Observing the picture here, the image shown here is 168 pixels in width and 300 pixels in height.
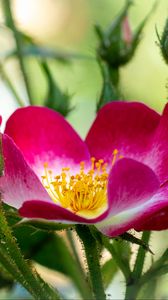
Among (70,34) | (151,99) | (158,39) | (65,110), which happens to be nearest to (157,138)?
(158,39)

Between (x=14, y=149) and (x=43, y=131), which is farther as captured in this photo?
(x=43, y=131)

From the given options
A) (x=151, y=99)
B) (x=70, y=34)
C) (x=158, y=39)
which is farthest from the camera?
(x=70, y=34)

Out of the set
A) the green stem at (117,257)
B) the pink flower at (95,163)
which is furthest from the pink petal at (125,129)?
the green stem at (117,257)

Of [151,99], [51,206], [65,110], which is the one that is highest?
[51,206]

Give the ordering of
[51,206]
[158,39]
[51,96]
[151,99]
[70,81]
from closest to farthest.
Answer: [51,206] → [158,39] → [51,96] → [70,81] → [151,99]

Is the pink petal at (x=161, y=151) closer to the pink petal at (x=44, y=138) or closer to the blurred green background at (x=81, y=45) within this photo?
the pink petal at (x=44, y=138)

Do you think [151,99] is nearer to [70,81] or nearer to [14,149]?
[70,81]

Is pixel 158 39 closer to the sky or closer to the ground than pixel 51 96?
closer to the sky
